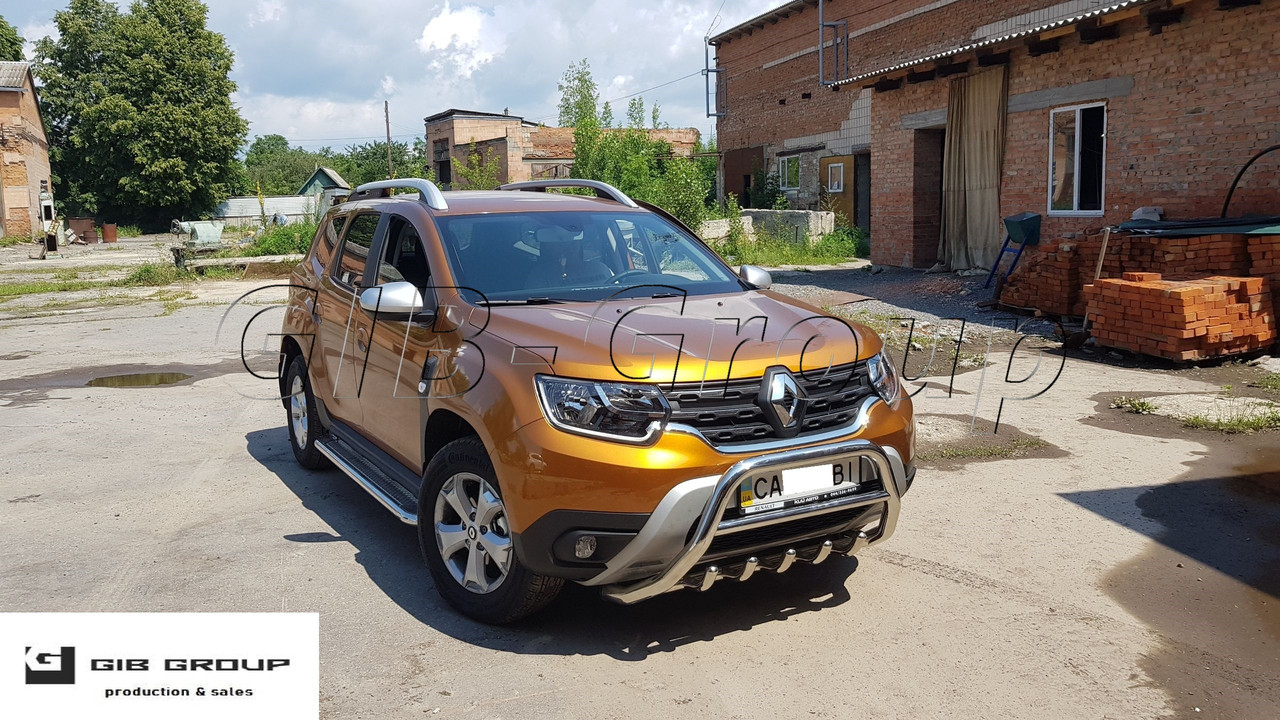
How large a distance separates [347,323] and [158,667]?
8.45 feet

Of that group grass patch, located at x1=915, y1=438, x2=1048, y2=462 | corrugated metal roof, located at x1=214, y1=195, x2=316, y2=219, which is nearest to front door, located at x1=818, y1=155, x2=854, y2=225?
grass patch, located at x1=915, y1=438, x2=1048, y2=462

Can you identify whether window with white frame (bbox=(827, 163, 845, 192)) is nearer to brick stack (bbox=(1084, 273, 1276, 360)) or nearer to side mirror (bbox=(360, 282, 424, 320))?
brick stack (bbox=(1084, 273, 1276, 360))

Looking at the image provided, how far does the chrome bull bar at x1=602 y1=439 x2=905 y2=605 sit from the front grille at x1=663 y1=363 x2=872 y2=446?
0.11 m

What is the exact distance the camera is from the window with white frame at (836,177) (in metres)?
27.4

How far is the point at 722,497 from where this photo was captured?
11.1ft

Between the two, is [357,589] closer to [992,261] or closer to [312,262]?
[312,262]

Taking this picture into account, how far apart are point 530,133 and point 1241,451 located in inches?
1624

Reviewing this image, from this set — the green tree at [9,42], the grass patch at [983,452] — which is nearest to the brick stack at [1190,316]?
the grass patch at [983,452]

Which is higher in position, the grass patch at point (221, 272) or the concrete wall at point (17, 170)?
the concrete wall at point (17, 170)

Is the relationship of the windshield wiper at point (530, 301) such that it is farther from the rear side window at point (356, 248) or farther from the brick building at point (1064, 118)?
the brick building at point (1064, 118)

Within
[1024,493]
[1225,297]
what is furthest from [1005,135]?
[1024,493]

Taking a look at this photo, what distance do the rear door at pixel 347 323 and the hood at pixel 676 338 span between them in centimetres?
129

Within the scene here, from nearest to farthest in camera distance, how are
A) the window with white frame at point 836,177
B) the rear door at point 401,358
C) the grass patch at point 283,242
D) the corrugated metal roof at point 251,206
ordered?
the rear door at point 401,358 → the grass patch at point 283,242 → the window with white frame at point 836,177 → the corrugated metal roof at point 251,206

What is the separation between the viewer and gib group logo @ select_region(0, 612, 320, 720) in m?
2.90
